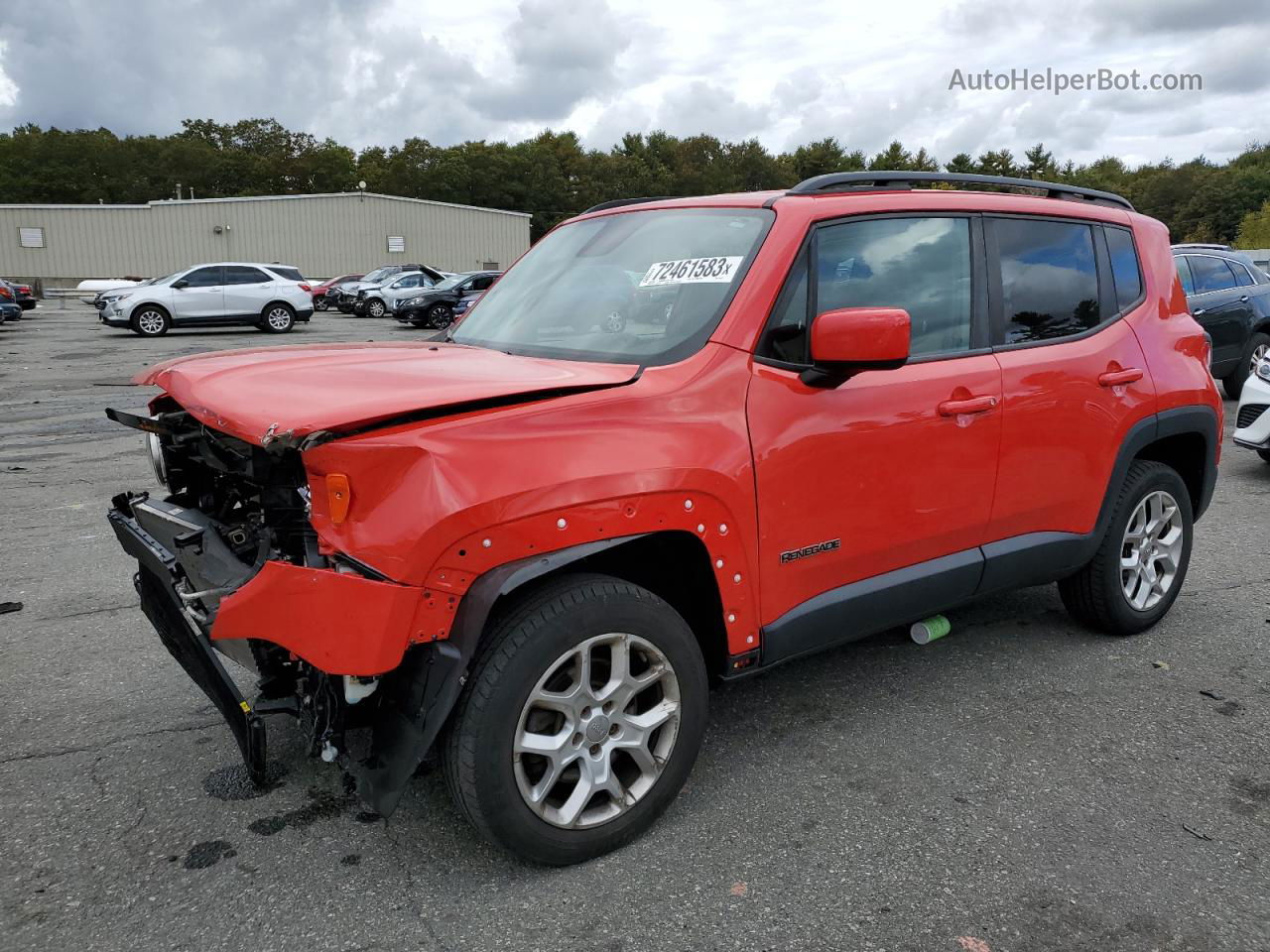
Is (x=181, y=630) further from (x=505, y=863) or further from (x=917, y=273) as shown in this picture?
(x=917, y=273)

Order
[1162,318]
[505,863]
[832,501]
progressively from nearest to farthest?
[505,863]
[832,501]
[1162,318]

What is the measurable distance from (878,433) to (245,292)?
76.3ft

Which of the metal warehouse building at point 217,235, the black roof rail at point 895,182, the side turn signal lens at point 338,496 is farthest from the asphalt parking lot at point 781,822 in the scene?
the metal warehouse building at point 217,235

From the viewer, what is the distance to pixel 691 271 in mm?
3010

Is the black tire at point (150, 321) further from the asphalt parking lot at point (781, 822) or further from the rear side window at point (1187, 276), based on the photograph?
the rear side window at point (1187, 276)

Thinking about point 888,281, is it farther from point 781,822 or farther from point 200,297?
point 200,297

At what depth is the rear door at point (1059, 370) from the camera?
11.3 ft

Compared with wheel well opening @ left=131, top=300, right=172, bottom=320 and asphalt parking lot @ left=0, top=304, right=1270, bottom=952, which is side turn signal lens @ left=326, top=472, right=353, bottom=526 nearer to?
asphalt parking lot @ left=0, top=304, right=1270, bottom=952

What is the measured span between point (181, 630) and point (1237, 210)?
10517 centimetres

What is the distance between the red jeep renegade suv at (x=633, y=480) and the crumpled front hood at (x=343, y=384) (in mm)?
14

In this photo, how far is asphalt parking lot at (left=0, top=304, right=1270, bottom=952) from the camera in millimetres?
2322

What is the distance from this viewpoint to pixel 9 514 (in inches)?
249

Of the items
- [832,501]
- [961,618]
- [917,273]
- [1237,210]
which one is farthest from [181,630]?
[1237,210]

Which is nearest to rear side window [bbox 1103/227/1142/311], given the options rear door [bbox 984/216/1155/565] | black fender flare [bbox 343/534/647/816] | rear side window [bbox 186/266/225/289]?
rear door [bbox 984/216/1155/565]
